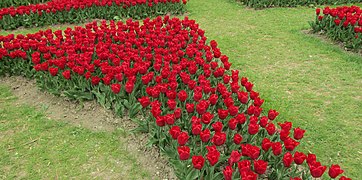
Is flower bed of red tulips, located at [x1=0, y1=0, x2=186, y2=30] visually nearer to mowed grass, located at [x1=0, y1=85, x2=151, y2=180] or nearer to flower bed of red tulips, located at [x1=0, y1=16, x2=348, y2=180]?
flower bed of red tulips, located at [x1=0, y1=16, x2=348, y2=180]

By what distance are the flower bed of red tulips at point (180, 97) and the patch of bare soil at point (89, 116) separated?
0.18 meters

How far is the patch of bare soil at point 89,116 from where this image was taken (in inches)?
179

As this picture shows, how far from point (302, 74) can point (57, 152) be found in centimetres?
528

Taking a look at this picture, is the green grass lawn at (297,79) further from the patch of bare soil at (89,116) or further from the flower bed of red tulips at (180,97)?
the flower bed of red tulips at (180,97)

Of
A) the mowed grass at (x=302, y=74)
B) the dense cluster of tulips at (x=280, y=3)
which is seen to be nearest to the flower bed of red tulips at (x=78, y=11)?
the mowed grass at (x=302, y=74)

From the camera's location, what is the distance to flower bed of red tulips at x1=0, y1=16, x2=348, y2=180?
3660 millimetres

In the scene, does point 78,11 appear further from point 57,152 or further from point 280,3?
point 280,3

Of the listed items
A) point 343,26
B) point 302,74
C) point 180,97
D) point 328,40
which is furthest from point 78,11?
point 343,26

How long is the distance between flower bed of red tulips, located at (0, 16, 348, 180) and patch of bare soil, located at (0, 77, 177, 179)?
0.18 m

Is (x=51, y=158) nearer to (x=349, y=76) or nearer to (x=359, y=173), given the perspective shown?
(x=359, y=173)

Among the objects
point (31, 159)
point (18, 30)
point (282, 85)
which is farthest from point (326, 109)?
point (18, 30)

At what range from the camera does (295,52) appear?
8547 millimetres

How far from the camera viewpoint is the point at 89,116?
18.5ft

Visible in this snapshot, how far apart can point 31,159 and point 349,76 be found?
A: 6.41 metres
